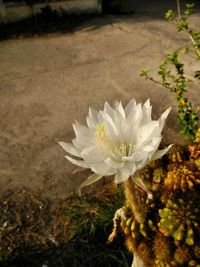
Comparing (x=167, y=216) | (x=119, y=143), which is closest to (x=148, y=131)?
(x=119, y=143)

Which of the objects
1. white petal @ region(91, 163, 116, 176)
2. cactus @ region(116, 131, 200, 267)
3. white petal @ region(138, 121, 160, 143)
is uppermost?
Result: white petal @ region(138, 121, 160, 143)

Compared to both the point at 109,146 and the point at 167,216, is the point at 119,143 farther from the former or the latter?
the point at 167,216

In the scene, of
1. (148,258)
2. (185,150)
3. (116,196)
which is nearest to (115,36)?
(116,196)

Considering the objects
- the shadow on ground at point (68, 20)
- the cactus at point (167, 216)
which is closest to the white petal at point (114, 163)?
the cactus at point (167, 216)

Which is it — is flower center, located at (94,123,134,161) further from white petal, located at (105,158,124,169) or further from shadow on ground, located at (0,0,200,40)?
shadow on ground, located at (0,0,200,40)

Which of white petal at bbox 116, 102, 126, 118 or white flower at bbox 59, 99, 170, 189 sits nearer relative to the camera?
white flower at bbox 59, 99, 170, 189

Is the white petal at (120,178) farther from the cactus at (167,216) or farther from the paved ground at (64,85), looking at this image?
the paved ground at (64,85)

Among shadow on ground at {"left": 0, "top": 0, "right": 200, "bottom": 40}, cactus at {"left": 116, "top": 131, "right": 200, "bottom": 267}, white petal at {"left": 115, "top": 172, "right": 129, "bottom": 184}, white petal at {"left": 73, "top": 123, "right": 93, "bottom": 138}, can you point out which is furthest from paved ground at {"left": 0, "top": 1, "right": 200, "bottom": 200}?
white petal at {"left": 115, "top": 172, "right": 129, "bottom": 184}
